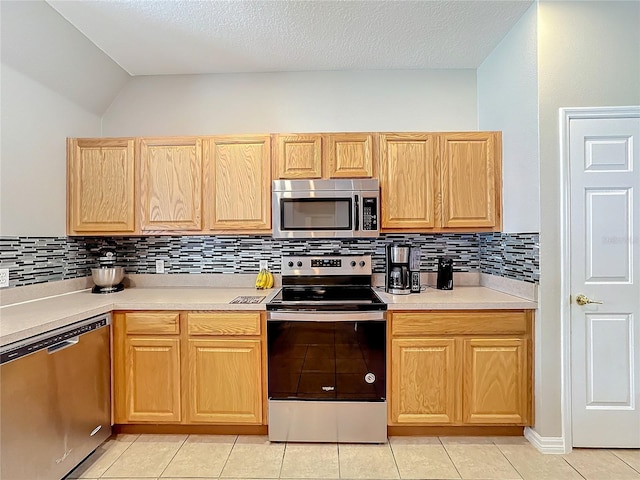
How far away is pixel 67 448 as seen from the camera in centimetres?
182

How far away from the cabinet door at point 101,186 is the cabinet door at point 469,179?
2.35m

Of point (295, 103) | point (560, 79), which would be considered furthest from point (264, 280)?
point (560, 79)

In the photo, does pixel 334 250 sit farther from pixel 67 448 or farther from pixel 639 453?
pixel 639 453

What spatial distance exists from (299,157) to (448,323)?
1.54 metres

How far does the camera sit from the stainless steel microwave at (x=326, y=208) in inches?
99.7

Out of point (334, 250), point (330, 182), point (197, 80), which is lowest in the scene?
point (334, 250)

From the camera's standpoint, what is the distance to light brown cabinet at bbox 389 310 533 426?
7.23ft

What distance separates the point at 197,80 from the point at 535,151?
102 inches

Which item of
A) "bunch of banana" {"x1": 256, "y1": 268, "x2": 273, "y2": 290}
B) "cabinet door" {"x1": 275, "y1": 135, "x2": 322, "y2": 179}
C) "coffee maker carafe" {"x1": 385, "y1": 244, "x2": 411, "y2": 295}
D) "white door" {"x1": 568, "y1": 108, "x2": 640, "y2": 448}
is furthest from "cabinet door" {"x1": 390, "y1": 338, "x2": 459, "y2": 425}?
"cabinet door" {"x1": 275, "y1": 135, "x2": 322, "y2": 179}

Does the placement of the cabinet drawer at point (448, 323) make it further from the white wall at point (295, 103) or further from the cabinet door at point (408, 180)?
the white wall at point (295, 103)

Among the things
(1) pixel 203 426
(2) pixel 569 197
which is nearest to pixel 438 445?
(1) pixel 203 426

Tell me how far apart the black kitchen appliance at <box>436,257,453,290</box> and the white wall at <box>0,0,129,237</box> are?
2884mm

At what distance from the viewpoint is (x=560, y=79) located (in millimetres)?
2109

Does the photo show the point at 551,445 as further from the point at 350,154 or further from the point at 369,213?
the point at 350,154
